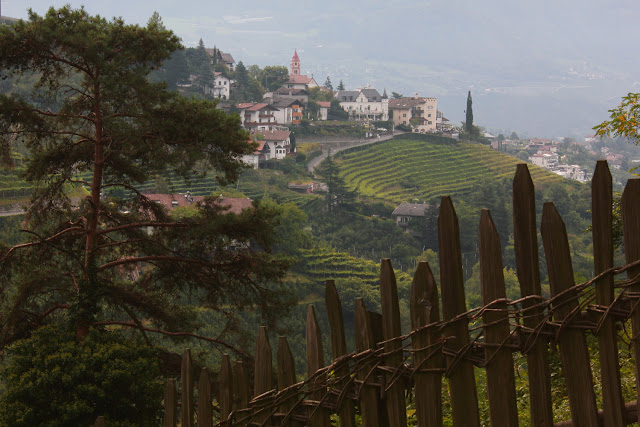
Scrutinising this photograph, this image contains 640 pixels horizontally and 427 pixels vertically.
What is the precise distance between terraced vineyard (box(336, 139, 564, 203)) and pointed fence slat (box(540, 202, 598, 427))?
53415 millimetres

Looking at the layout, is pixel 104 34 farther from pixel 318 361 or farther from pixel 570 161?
pixel 570 161

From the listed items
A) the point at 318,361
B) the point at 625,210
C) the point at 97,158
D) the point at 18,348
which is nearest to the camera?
the point at 625,210

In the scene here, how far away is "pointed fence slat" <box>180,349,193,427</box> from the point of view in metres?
2.24

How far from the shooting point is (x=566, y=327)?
1497 millimetres

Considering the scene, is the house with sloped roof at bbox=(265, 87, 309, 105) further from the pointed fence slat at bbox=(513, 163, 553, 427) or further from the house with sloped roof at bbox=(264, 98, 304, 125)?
the pointed fence slat at bbox=(513, 163, 553, 427)

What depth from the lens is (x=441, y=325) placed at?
1589 mm

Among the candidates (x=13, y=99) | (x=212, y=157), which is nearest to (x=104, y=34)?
(x=13, y=99)

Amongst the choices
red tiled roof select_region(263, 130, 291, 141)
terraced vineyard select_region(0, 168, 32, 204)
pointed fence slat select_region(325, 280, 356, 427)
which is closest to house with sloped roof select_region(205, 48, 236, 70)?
red tiled roof select_region(263, 130, 291, 141)

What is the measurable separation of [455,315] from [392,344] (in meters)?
0.19

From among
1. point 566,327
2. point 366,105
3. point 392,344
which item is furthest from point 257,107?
point 566,327

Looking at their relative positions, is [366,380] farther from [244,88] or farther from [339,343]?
[244,88]

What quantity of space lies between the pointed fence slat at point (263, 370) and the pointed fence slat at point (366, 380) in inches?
12.9

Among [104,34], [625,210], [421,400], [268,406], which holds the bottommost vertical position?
[268,406]

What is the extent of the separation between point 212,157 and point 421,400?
20.1 ft
